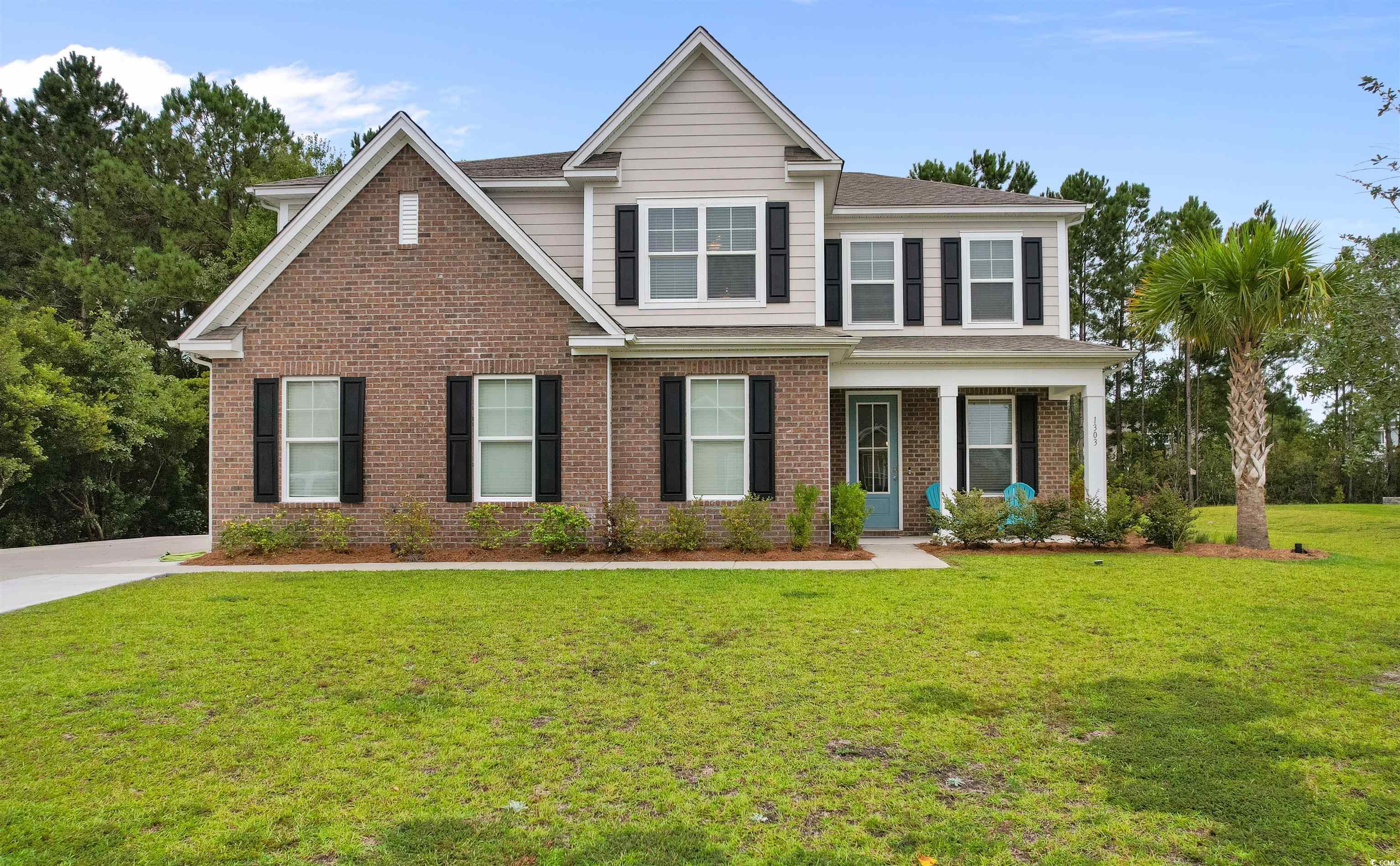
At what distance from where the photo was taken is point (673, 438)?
13.5 metres

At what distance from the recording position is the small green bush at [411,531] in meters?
12.6

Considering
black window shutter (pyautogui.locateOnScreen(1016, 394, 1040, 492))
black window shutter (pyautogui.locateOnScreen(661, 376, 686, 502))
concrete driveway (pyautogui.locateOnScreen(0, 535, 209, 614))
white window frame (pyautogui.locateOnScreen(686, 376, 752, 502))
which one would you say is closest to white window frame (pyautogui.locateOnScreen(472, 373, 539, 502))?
black window shutter (pyautogui.locateOnScreen(661, 376, 686, 502))

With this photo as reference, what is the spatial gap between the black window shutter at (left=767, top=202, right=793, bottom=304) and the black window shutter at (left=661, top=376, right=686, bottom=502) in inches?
85.6

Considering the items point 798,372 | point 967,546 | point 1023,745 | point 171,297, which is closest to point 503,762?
point 1023,745

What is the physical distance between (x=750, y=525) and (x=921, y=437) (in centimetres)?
482

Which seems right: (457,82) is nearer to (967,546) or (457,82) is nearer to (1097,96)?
(1097,96)

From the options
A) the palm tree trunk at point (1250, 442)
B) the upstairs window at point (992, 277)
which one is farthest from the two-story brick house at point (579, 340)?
the palm tree trunk at point (1250, 442)

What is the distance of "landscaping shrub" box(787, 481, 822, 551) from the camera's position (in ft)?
42.4

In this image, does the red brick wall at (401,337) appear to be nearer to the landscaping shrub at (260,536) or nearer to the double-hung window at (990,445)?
the landscaping shrub at (260,536)

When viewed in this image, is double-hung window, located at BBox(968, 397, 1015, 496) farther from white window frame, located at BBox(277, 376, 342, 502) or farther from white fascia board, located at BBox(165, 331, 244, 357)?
white fascia board, located at BBox(165, 331, 244, 357)

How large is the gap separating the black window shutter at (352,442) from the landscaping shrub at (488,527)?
177 centimetres

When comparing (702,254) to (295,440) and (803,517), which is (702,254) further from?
(295,440)

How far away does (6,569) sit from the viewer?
1222cm

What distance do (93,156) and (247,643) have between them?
87.7 ft
